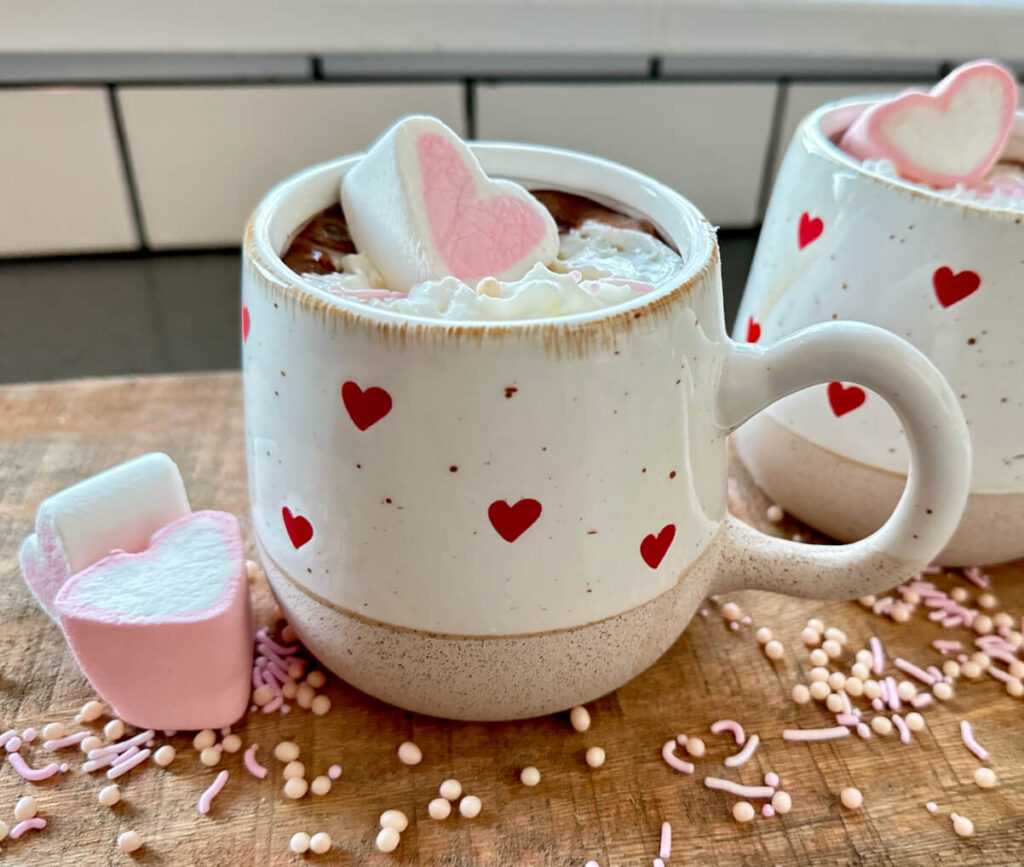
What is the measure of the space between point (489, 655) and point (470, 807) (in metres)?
0.07

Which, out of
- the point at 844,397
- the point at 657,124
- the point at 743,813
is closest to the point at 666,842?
the point at 743,813

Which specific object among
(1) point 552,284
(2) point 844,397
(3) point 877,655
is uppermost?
(1) point 552,284

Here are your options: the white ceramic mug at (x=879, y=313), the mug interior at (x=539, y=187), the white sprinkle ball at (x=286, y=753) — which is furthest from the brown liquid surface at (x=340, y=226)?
the white sprinkle ball at (x=286, y=753)

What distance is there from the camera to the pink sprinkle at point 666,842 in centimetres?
40

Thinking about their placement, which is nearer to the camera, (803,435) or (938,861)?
(938,861)

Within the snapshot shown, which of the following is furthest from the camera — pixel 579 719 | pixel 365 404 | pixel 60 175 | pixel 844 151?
pixel 60 175

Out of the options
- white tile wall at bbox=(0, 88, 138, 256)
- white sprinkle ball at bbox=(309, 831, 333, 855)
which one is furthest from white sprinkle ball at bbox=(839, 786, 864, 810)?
white tile wall at bbox=(0, 88, 138, 256)

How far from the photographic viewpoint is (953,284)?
1.53 ft

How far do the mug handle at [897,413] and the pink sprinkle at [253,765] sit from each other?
24 centimetres

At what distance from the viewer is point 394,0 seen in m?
0.76

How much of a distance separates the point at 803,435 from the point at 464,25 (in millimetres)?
460

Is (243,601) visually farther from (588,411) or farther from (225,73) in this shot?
(225,73)

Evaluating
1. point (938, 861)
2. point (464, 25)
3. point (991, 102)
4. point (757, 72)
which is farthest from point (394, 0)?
point (938, 861)

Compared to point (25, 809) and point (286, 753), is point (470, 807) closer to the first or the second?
point (286, 753)
